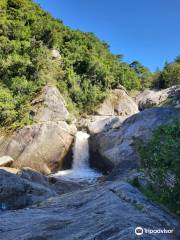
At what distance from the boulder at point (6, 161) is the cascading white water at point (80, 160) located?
3.35 m

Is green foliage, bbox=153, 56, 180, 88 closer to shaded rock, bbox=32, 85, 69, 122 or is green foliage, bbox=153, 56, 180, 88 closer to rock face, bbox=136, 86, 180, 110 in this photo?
rock face, bbox=136, 86, 180, 110

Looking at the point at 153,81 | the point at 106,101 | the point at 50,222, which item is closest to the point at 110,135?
the point at 106,101

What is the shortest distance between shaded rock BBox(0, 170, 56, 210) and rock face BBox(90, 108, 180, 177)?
397 inches

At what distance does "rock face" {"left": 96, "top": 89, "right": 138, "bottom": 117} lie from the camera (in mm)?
38719

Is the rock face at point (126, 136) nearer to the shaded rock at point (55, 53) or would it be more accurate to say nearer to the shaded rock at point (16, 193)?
the shaded rock at point (16, 193)

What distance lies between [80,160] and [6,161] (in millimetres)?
5708

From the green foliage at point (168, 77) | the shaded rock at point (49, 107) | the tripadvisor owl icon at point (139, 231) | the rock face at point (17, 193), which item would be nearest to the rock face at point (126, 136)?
the shaded rock at point (49, 107)

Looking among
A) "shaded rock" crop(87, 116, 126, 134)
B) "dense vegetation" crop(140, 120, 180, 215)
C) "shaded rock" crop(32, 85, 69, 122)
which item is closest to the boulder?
"shaded rock" crop(32, 85, 69, 122)

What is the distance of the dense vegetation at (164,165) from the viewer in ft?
23.0

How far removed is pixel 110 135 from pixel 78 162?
3.61 m

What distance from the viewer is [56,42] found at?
43625mm

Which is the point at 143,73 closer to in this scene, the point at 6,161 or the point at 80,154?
the point at 80,154

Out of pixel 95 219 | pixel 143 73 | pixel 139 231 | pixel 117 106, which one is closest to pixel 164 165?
pixel 95 219

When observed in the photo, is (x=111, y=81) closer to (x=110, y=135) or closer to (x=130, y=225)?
(x=110, y=135)
